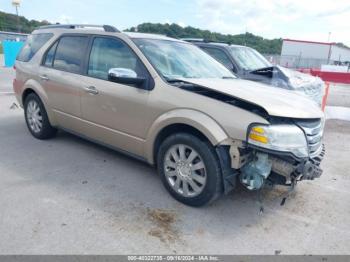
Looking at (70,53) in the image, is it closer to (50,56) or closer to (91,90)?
(50,56)

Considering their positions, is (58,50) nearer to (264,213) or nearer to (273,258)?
(264,213)

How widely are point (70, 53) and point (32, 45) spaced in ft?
4.07

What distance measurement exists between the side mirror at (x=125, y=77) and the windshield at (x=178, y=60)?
259mm

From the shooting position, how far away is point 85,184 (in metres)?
3.86

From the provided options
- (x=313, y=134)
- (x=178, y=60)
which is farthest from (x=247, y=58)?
(x=313, y=134)

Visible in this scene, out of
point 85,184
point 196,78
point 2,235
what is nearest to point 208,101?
point 196,78

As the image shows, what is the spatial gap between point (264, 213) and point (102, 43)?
295 cm

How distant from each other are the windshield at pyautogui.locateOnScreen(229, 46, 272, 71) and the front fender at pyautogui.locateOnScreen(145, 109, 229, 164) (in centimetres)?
444

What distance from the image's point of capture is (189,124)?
10.8 ft

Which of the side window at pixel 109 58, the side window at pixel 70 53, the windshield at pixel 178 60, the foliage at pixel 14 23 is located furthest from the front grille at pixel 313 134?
the foliage at pixel 14 23

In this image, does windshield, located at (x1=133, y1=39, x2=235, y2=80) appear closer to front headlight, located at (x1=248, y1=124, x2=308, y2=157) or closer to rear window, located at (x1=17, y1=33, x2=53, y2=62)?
front headlight, located at (x1=248, y1=124, x2=308, y2=157)

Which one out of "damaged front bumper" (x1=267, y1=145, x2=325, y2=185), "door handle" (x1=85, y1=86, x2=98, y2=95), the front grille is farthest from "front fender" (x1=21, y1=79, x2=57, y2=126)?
the front grille

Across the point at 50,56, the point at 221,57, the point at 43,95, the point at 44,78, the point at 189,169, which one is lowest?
the point at 189,169

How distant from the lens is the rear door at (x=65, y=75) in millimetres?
4508
